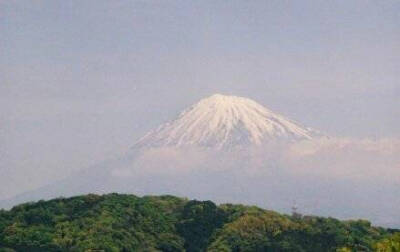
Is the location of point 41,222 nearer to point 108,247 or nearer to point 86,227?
point 86,227

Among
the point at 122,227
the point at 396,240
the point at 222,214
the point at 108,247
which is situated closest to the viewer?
the point at 396,240

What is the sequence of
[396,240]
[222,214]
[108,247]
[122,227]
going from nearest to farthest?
[396,240] < [108,247] < [122,227] < [222,214]

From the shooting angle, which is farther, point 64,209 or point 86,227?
point 64,209

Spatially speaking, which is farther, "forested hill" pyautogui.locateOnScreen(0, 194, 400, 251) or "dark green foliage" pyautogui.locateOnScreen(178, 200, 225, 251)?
"dark green foliage" pyautogui.locateOnScreen(178, 200, 225, 251)

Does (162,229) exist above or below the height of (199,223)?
below

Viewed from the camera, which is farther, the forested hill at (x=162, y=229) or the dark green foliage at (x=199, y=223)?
the dark green foliage at (x=199, y=223)

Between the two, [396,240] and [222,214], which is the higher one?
[222,214]

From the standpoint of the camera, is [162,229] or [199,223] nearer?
[162,229]

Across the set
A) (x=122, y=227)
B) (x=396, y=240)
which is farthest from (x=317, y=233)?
(x=396, y=240)
